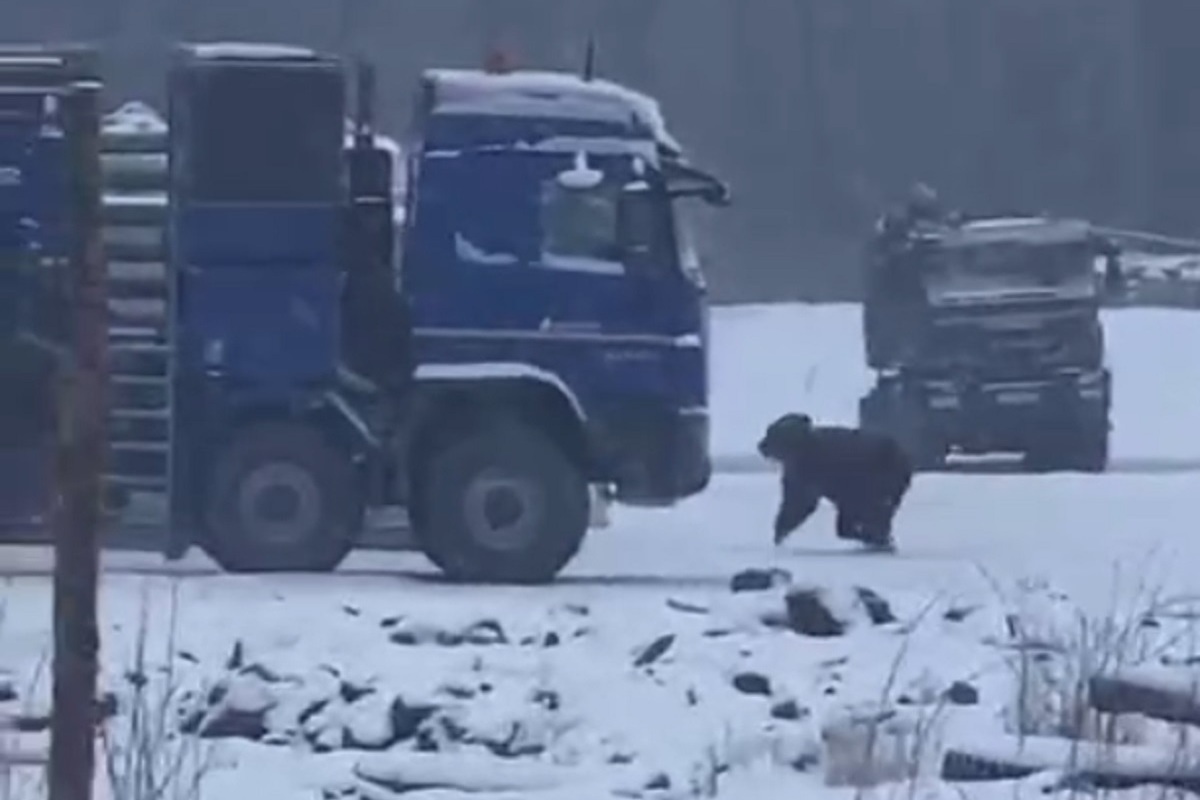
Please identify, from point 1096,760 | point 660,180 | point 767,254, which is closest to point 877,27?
point 767,254

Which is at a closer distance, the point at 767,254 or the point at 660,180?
the point at 660,180

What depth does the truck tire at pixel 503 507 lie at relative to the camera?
67.8 ft

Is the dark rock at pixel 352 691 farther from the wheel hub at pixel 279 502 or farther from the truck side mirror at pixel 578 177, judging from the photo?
the truck side mirror at pixel 578 177

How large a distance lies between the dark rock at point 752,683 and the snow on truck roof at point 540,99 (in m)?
5.67

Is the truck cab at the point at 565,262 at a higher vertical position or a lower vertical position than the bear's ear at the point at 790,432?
higher

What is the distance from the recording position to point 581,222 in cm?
2047

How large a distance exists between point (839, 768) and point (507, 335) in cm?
761

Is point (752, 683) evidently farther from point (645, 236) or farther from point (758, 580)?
point (645, 236)

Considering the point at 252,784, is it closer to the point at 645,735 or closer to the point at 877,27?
the point at 645,735

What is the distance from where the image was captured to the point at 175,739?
44.9 feet

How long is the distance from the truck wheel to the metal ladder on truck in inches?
13.0

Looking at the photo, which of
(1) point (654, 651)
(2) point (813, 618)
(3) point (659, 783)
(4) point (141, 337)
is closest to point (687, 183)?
(4) point (141, 337)

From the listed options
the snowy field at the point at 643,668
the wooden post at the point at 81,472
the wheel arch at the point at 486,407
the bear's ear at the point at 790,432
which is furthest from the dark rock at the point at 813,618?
the wooden post at the point at 81,472

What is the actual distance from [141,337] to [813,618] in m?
5.31
